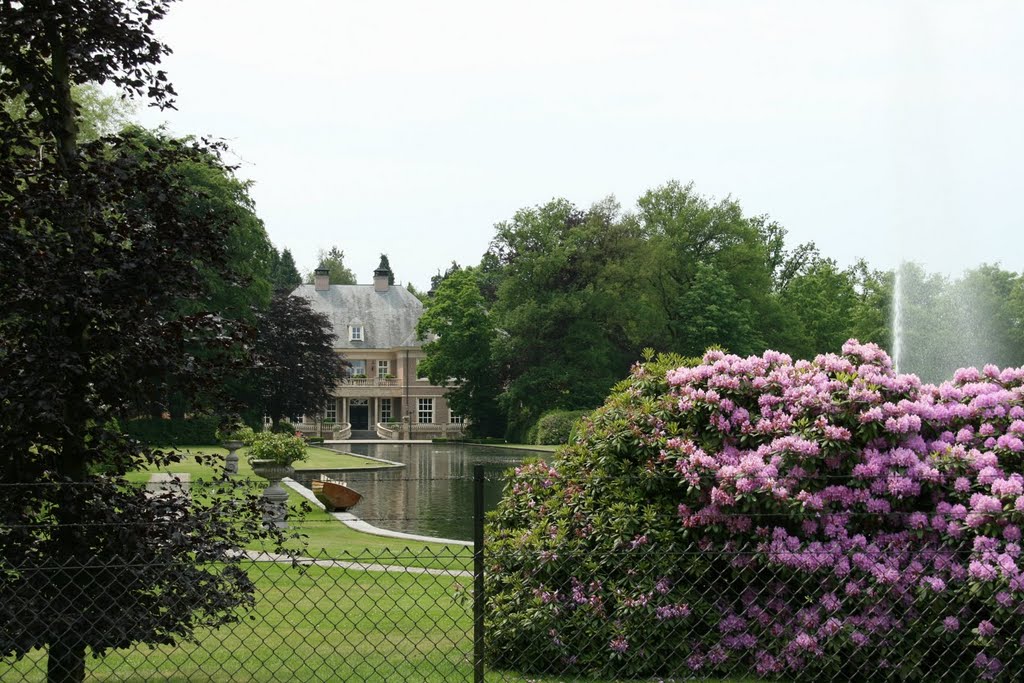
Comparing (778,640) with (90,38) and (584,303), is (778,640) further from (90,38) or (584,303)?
(584,303)

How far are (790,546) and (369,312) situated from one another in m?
76.5

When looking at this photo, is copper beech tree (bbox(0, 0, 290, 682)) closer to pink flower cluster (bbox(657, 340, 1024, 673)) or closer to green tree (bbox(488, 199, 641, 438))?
pink flower cluster (bbox(657, 340, 1024, 673))

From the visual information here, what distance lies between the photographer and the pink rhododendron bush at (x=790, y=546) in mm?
5656

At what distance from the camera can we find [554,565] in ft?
19.8

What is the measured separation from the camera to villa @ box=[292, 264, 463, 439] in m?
79.2

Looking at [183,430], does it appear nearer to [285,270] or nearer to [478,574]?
[478,574]

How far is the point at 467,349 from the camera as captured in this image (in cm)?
6284

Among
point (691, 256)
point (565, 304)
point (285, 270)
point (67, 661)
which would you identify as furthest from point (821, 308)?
point (67, 661)

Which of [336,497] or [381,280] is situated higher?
[381,280]

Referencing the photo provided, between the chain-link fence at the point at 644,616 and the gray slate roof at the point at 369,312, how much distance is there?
241ft

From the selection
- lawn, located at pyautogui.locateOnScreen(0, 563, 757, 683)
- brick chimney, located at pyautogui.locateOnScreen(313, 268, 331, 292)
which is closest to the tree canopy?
brick chimney, located at pyautogui.locateOnScreen(313, 268, 331, 292)

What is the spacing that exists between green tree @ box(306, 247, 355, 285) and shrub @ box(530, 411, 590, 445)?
54313mm

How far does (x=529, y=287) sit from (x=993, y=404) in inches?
1905

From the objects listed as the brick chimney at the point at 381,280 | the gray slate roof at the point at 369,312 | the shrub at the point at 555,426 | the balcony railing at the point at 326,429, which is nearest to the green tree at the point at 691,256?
the shrub at the point at 555,426
